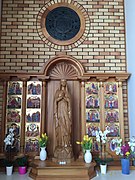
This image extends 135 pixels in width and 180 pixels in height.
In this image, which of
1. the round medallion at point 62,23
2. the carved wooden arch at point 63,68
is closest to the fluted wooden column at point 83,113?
the carved wooden arch at point 63,68

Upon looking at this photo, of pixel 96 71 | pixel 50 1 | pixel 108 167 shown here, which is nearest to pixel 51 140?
pixel 108 167

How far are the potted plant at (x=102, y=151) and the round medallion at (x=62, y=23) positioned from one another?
1.77m

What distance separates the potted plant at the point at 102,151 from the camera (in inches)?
118

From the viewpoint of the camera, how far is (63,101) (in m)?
3.25

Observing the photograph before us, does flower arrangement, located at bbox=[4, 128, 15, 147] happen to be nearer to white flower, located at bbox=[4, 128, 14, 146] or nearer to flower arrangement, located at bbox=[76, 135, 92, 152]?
white flower, located at bbox=[4, 128, 14, 146]

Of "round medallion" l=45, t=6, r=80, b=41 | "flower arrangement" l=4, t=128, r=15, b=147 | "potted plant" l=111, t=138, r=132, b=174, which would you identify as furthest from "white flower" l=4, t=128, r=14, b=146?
"round medallion" l=45, t=6, r=80, b=41

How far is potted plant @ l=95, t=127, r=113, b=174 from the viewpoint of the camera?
2.99 meters

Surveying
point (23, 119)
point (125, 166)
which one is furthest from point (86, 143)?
point (23, 119)

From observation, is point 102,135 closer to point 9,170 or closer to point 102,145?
point 102,145

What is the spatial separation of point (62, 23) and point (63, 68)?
848mm

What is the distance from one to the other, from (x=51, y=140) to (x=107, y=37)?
2.08 metres

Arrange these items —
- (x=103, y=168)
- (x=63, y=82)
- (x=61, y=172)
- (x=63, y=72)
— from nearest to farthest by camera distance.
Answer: (x=61, y=172)
(x=103, y=168)
(x=63, y=82)
(x=63, y=72)

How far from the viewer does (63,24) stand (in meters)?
3.72

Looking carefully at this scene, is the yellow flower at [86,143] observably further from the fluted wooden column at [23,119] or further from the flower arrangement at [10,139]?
the flower arrangement at [10,139]
